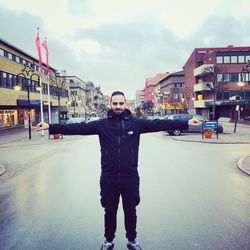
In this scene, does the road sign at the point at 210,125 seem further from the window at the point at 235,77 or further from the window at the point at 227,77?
the window at the point at 235,77

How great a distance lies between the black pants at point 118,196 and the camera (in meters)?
3.89

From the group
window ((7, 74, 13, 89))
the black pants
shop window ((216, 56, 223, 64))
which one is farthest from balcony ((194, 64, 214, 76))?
the black pants

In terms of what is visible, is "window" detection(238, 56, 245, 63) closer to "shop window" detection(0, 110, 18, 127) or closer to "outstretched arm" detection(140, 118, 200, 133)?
"shop window" detection(0, 110, 18, 127)

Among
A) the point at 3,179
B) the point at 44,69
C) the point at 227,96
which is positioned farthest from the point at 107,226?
the point at 44,69

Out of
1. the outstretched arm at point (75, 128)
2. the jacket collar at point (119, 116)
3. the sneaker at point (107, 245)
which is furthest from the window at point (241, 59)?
the sneaker at point (107, 245)

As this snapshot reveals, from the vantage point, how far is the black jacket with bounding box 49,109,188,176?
3859 mm

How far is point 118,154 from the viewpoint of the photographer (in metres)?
3.85

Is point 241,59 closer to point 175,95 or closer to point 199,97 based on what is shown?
point 199,97

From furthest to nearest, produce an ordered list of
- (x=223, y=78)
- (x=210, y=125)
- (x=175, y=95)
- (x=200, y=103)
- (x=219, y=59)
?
(x=175, y=95) < (x=200, y=103) < (x=219, y=59) < (x=223, y=78) < (x=210, y=125)

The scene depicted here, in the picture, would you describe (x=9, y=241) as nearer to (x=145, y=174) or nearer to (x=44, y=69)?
(x=145, y=174)

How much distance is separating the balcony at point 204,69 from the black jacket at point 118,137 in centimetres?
4963

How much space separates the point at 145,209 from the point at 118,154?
243cm

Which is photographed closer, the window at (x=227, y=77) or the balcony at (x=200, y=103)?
the window at (x=227, y=77)

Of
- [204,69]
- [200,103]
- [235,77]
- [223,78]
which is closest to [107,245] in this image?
[223,78]
